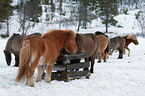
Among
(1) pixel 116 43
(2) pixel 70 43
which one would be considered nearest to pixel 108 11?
(1) pixel 116 43

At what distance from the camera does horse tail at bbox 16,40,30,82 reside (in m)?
5.51

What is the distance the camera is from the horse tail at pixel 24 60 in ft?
18.1

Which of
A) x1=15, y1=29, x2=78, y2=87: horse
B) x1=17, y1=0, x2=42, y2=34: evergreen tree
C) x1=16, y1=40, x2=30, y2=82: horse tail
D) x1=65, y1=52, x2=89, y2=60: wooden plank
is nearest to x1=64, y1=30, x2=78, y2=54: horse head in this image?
x1=65, y1=52, x2=89, y2=60: wooden plank

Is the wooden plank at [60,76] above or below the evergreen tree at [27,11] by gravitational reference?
below

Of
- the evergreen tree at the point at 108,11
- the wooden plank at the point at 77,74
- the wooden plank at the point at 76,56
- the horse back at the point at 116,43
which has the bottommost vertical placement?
the wooden plank at the point at 77,74

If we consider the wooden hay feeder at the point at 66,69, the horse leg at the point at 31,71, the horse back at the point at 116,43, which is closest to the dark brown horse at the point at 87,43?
the wooden hay feeder at the point at 66,69

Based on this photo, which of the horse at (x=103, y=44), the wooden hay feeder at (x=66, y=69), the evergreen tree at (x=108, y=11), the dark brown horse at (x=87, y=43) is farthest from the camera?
the evergreen tree at (x=108, y=11)

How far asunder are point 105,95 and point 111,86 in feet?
3.68

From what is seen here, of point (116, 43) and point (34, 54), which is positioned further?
point (116, 43)

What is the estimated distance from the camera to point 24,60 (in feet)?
18.3

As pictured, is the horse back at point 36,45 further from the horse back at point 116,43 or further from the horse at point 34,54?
the horse back at point 116,43

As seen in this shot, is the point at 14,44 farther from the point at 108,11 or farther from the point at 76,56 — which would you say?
the point at 108,11

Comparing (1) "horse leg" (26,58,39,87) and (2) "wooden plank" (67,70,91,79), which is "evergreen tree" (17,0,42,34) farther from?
(1) "horse leg" (26,58,39,87)

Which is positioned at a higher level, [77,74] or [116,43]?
[116,43]
